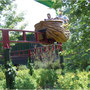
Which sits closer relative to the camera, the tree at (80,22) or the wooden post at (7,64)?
the tree at (80,22)

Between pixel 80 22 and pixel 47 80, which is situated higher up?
pixel 80 22

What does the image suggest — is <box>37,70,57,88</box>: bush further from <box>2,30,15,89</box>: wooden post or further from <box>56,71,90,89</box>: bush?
<box>2,30,15,89</box>: wooden post

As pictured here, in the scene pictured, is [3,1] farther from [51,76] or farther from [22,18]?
[51,76]

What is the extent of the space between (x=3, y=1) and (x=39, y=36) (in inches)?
225

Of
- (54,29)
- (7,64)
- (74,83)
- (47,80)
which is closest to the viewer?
(54,29)

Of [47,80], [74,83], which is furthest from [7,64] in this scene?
[47,80]

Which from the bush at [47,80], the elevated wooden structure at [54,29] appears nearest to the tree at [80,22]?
the elevated wooden structure at [54,29]

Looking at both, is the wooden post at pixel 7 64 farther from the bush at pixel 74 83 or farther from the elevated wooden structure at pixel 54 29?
the bush at pixel 74 83

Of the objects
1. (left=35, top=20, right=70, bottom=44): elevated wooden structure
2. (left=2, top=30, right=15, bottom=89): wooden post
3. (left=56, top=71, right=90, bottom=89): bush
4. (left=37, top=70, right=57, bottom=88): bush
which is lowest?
(left=37, top=70, right=57, bottom=88): bush

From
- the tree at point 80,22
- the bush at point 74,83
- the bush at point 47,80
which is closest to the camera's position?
the tree at point 80,22

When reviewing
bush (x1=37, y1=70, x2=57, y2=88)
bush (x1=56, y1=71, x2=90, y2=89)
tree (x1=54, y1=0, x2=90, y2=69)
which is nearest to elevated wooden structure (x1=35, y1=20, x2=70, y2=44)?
tree (x1=54, y1=0, x2=90, y2=69)

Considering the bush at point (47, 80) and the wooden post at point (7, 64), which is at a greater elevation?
the wooden post at point (7, 64)

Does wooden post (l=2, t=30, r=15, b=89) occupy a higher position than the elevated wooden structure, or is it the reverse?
the elevated wooden structure

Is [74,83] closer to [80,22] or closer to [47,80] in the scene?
[80,22]
